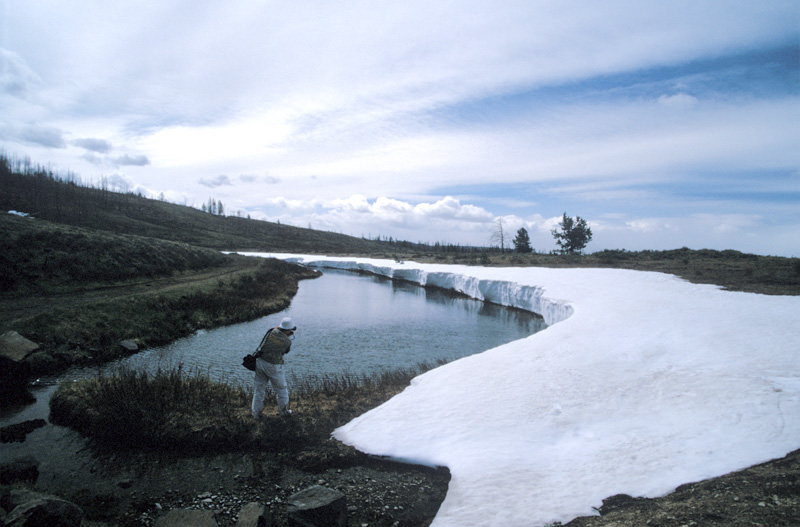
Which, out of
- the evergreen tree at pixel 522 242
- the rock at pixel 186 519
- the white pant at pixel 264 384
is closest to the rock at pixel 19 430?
the white pant at pixel 264 384

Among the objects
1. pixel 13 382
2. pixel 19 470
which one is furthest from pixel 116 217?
pixel 19 470

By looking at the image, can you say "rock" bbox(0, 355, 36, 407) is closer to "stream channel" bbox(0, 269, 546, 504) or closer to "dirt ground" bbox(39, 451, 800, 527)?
"stream channel" bbox(0, 269, 546, 504)

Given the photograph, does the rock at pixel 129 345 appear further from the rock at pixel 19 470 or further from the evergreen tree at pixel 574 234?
the evergreen tree at pixel 574 234

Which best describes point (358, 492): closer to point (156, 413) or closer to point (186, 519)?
point (186, 519)

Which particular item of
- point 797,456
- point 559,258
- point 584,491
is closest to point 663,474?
point 584,491

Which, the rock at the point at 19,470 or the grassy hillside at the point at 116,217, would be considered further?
the grassy hillside at the point at 116,217

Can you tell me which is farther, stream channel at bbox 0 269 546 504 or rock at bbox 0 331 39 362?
rock at bbox 0 331 39 362

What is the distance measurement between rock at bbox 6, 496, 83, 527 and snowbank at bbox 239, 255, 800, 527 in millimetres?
4553

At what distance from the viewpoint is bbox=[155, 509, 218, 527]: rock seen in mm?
6000

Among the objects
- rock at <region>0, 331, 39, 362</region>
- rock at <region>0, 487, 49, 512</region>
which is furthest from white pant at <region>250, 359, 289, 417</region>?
rock at <region>0, 331, 39, 362</region>

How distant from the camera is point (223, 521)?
6.27 metres

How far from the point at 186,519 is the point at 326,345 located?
42.2 feet

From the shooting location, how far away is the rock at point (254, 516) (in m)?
6.00

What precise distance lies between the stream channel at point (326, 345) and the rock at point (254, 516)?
3774 millimetres
